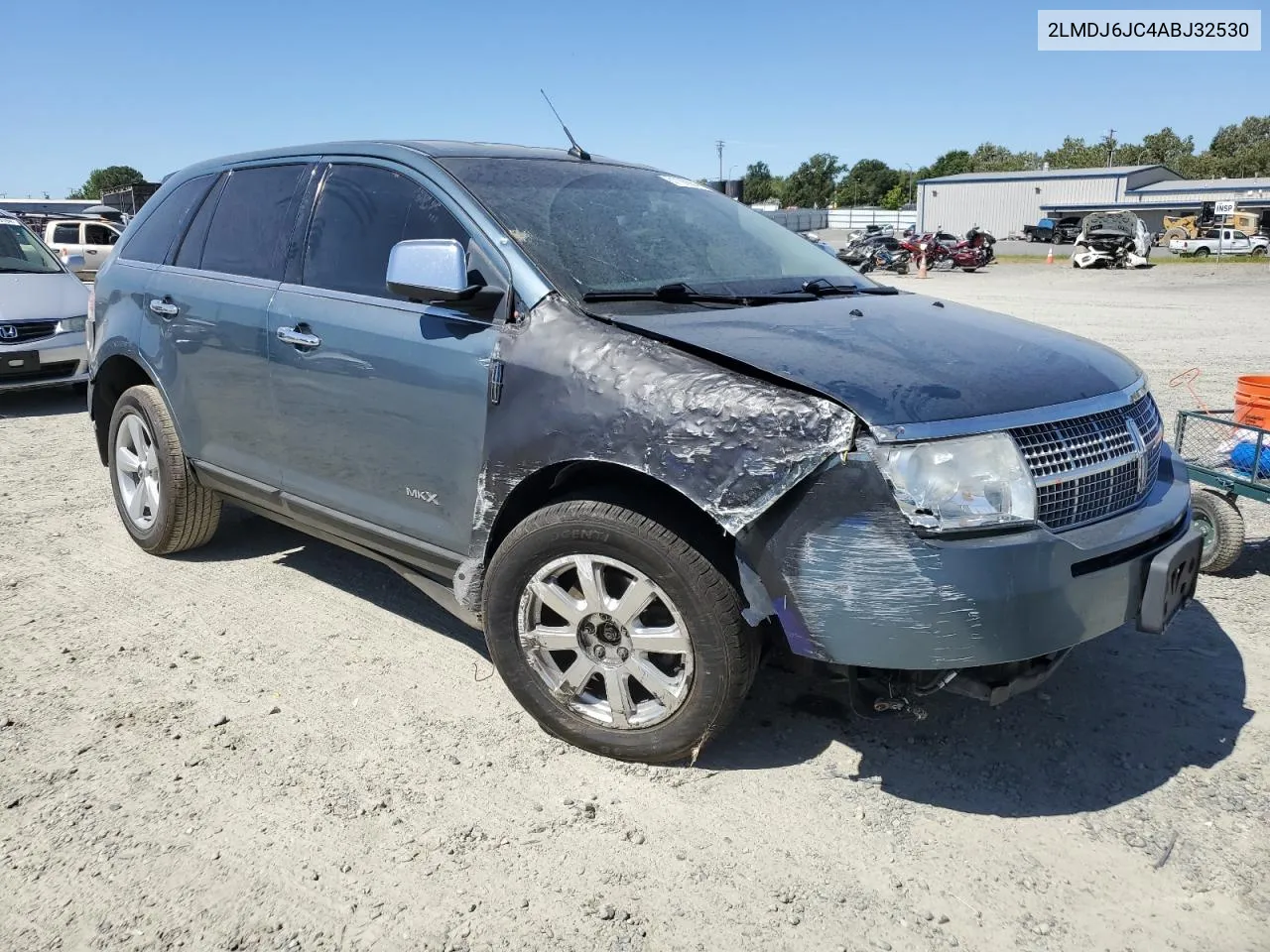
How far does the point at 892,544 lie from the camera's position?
249 cm

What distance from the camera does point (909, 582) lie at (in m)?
2.50

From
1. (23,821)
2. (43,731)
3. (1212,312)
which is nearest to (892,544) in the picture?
(23,821)

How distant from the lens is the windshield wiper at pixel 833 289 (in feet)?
12.1

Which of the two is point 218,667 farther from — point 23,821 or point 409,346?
point 409,346

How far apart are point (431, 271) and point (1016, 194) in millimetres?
71733

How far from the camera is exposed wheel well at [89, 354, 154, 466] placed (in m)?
5.00

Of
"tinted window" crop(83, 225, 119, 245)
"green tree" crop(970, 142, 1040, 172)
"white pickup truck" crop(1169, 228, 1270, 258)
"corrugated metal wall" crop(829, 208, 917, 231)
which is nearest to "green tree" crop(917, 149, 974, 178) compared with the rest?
"green tree" crop(970, 142, 1040, 172)

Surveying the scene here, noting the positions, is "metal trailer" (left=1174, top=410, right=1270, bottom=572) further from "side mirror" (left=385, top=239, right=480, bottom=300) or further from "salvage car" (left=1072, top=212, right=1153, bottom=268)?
"salvage car" (left=1072, top=212, right=1153, bottom=268)

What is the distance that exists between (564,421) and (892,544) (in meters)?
1.02

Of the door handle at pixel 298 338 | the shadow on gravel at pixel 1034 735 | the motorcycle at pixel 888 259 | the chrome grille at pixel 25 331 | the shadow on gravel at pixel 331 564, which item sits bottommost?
the shadow on gravel at pixel 1034 735

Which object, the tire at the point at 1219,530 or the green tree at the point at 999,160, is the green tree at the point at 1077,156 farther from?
the tire at the point at 1219,530

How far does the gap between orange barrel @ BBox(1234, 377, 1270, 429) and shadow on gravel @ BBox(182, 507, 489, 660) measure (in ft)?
12.3

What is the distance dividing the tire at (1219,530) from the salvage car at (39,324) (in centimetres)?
905

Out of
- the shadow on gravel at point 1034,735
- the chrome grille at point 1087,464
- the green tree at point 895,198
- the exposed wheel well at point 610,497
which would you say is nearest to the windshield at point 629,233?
the exposed wheel well at point 610,497
